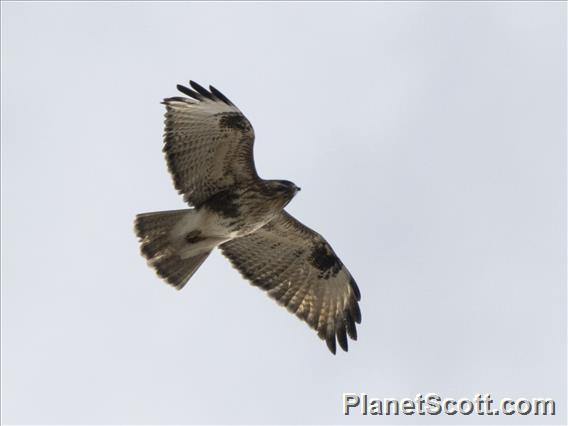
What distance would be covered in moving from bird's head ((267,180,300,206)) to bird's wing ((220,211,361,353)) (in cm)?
117

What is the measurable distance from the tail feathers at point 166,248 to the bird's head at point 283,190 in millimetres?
927

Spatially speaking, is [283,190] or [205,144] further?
[205,144]

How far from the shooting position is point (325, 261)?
12766 millimetres

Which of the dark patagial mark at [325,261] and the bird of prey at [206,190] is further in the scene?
the dark patagial mark at [325,261]

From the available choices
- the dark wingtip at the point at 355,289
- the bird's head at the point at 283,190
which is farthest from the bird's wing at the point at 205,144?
the dark wingtip at the point at 355,289

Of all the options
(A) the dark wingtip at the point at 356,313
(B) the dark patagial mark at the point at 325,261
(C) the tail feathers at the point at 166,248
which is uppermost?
(C) the tail feathers at the point at 166,248

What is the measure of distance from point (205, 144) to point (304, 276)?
2.26m

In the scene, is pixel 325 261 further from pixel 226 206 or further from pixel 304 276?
pixel 226 206

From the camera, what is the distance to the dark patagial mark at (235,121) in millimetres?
11297

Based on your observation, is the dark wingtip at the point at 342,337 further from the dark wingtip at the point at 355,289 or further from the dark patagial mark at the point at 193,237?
the dark patagial mark at the point at 193,237

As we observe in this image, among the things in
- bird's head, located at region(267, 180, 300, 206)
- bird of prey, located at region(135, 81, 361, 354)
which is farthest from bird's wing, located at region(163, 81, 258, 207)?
bird's head, located at region(267, 180, 300, 206)

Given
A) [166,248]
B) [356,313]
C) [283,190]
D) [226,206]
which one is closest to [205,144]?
[226,206]

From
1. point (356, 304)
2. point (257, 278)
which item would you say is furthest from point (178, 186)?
point (356, 304)

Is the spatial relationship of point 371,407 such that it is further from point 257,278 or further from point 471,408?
point 257,278
